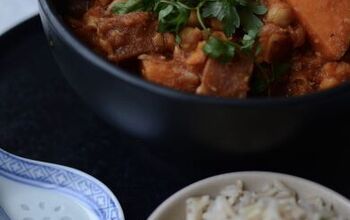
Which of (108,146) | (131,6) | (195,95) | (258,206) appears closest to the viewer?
(195,95)

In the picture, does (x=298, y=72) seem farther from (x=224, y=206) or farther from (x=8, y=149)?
(x=8, y=149)

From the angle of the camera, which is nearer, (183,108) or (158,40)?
(183,108)

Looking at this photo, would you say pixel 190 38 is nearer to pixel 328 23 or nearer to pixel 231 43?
pixel 231 43

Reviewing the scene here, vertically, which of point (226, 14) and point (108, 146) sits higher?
point (226, 14)

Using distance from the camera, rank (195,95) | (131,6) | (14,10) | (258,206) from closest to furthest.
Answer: (195,95)
(258,206)
(131,6)
(14,10)

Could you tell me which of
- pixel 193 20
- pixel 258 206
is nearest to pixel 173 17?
pixel 193 20

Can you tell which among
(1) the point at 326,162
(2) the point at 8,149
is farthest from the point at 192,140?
(2) the point at 8,149
